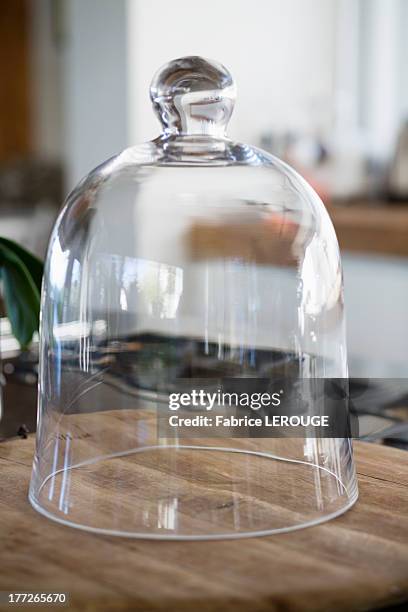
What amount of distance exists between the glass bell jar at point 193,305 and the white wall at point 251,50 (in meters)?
2.54

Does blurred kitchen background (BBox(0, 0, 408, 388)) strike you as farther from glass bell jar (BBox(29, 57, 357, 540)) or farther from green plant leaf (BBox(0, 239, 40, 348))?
glass bell jar (BBox(29, 57, 357, 540))

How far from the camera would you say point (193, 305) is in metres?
0.68

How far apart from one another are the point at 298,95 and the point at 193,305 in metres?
2.90

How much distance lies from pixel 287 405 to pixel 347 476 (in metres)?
0.06

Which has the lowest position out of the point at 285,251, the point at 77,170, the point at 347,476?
the point at 77,170

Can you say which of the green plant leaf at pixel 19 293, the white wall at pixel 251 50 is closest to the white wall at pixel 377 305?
the white wall at pixel 251 50

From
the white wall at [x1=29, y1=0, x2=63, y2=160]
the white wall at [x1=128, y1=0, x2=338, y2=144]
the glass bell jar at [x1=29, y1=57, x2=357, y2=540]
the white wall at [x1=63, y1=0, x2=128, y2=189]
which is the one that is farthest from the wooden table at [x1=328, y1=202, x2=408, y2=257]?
the glass bell jar at [x1=29, y1=57, x2=357, y2=540]

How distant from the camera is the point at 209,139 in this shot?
65 cm

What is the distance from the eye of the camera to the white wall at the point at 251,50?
3156mm

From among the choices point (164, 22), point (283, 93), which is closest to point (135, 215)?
point (164, 22)

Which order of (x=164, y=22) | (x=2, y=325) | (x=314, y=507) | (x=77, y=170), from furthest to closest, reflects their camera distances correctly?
(x=77, y=170), (x=164, y=22), (x=2, y=325), (x=314, y=507)

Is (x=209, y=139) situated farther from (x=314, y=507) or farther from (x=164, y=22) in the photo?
(x=164, y=22)

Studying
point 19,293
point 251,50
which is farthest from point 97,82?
point 19,293

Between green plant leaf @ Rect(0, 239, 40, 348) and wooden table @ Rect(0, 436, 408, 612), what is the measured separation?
30 centimetres
